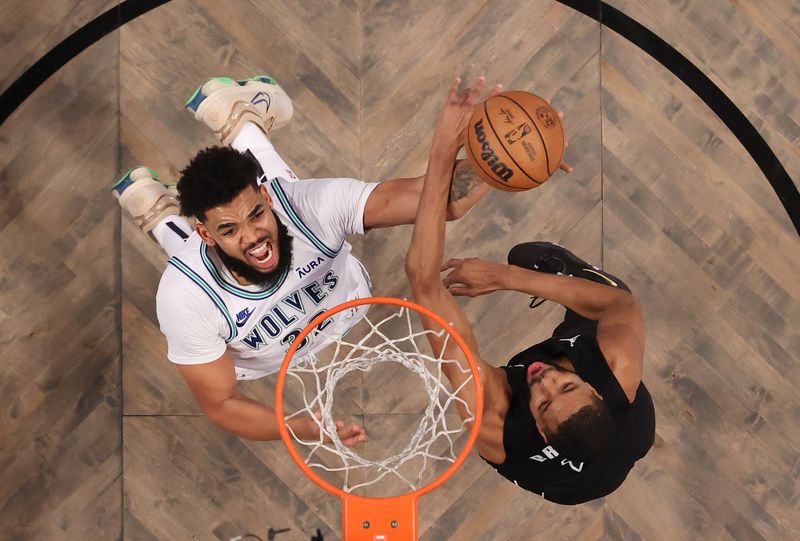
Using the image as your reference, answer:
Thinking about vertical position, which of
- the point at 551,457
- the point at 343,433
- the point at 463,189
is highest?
the point at 463,189

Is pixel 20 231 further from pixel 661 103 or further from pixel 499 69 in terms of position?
pixel 661 103

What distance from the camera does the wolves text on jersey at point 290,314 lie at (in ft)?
8.72

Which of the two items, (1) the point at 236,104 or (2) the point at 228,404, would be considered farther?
(1) the point at 236,104

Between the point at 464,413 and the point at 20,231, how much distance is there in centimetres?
222

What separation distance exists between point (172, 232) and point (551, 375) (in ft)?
5.54

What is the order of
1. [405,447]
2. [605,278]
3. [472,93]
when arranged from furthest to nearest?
[405,447], [605,278], [472,93]

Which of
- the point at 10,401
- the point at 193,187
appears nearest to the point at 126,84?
the point at 193,187

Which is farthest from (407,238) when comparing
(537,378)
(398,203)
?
(537,378)

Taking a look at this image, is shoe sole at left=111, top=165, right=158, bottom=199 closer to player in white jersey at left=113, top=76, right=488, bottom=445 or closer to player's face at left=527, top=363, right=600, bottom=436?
player in white jersey at left=113, top=76, right=488, bottom=445

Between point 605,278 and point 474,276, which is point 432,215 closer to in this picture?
point 474,276

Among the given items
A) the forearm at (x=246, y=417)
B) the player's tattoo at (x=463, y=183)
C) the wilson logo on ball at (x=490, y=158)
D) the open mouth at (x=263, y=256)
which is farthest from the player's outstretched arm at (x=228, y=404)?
the wilson logo on ball at (x=490, y=158)

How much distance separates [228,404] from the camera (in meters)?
2.69

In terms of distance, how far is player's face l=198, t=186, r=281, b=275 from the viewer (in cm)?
235

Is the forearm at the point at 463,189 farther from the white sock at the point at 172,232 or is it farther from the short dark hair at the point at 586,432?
the white sock at the point at 172,232
